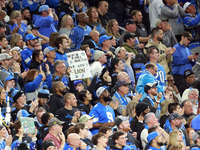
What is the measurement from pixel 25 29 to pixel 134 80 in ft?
12.3

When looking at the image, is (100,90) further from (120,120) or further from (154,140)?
(154,140)

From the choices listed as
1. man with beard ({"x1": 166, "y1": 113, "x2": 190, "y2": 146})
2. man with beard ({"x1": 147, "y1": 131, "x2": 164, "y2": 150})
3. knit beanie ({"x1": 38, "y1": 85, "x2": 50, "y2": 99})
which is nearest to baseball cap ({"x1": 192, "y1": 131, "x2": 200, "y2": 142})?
man with beard ({"x1": 166, "y1": 113, "x2": 190, "y2": 146})

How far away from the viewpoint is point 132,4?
807 inches

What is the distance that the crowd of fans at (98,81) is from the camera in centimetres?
1204

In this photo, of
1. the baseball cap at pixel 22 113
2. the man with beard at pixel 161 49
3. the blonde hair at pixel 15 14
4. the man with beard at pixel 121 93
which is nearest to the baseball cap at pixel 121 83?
the man with beard at pixel 121 93

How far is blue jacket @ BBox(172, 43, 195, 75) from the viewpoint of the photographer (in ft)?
56.1

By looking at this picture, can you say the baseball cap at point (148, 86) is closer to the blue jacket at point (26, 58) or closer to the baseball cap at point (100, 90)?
the baseball cap at point (100, 90)

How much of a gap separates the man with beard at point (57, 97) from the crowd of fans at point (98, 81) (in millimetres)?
20

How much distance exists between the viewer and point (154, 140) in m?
12.1

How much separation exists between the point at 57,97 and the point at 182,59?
16.5 feet

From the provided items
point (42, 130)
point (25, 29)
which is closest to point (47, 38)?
point (25, 29)

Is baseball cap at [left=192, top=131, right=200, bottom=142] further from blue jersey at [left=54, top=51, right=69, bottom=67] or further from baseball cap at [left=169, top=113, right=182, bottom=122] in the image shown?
blue jersey at [left=54, top=51, right=69, bottom=67]

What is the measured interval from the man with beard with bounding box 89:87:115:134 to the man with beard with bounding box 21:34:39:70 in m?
2.63

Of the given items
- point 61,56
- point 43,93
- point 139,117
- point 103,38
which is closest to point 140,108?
point 139,117
